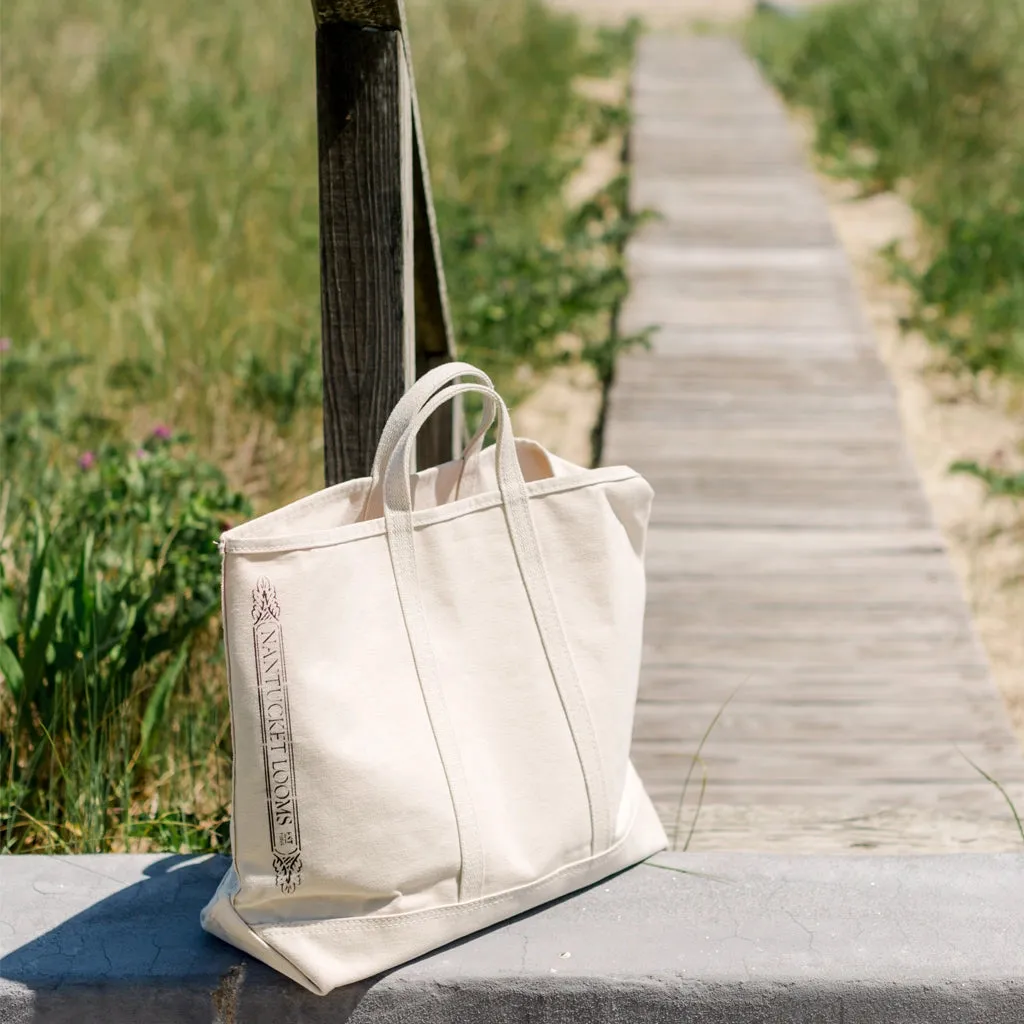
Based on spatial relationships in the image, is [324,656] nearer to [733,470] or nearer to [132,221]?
[733,470]

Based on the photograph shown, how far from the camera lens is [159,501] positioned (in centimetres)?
279

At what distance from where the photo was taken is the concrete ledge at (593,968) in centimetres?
150

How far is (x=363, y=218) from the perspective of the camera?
1776mm

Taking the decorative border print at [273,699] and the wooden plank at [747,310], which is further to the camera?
the wooden plank at [747,310]

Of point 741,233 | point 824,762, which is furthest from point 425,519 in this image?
point 741,233

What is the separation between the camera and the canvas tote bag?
4.61 ft

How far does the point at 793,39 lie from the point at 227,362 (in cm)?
932

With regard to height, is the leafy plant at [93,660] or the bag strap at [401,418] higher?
the bag strap at [401,418]

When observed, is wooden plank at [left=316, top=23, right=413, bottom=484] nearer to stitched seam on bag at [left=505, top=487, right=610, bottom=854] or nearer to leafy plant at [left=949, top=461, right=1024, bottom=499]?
stitched seam on bag at [left=505, top=487, right=610, bottom=854]

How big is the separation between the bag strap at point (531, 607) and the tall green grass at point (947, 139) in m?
3.76

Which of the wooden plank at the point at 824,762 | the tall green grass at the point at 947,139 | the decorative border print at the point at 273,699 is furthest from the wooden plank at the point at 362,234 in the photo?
the tall green grass at the point at 947,139

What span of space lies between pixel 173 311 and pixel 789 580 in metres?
2.32

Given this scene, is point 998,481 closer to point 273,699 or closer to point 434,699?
point 434,699

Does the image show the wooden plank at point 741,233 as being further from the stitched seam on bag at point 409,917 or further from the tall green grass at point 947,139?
the stitched seam on bag at point 409,917
